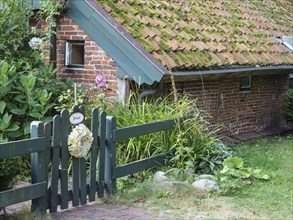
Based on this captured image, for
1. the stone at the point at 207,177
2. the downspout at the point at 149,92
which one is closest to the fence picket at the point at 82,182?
the stone at the point at 207,177

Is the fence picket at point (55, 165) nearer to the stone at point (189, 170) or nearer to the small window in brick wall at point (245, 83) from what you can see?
the stone at point (189, 170)

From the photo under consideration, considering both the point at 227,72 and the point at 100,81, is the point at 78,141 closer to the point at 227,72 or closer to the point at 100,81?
the point at 100,81

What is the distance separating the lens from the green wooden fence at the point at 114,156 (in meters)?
6.70

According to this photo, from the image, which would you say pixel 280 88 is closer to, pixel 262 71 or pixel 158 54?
pixel 262 71

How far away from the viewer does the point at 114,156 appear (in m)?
6.78

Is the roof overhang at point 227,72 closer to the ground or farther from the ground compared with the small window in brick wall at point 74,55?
closer to the ground

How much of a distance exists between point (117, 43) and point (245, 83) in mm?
5162

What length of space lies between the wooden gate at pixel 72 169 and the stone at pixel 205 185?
1.31 m

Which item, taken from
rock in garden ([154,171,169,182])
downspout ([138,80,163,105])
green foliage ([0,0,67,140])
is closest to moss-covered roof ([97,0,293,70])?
downspout ([138,80,163,105])

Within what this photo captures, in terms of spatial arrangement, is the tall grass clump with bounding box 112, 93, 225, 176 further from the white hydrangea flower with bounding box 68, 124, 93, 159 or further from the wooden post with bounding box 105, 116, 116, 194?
the white hydrangea flower with bounding box 68, 124, 93, 159

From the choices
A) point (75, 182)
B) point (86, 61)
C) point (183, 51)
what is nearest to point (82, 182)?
point (75, 182)

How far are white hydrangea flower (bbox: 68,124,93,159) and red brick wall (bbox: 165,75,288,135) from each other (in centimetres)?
375

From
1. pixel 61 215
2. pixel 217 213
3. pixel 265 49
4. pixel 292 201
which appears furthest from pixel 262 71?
pixel 61 215

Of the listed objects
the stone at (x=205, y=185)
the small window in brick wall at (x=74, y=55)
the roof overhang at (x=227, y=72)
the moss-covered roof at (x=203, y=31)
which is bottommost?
the stone at (x=205, y=185)
